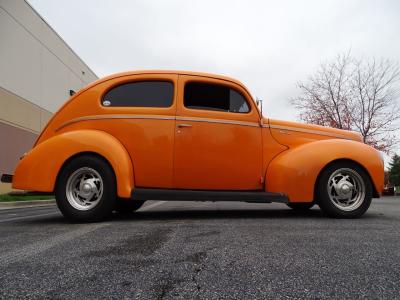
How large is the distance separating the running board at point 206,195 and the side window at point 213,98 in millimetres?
1163

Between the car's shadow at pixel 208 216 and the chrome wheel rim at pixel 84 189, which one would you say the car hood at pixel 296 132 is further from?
the chrome wheel rim at pixel 84 189

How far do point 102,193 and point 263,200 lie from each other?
1.99 meters

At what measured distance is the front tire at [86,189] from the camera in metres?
4.62

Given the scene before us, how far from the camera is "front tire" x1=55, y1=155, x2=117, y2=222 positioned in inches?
182

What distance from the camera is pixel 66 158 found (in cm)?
474

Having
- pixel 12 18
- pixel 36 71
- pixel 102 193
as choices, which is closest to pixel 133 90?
pixel 102 193

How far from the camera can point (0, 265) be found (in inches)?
95.1

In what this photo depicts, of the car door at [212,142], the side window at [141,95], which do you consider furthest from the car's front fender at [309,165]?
the side window at [141,95]

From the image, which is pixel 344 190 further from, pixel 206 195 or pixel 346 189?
pixel 206 195

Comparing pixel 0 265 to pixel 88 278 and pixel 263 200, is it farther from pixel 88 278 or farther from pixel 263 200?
pixel 263 200

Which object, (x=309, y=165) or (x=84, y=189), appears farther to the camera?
(x=309, y=165)

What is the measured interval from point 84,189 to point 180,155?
49.6 inches

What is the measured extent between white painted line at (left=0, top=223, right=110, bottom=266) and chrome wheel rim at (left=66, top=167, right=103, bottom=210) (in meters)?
0.73

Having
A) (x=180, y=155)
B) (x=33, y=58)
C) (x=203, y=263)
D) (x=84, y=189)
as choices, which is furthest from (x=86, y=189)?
(x=33, y=58)
